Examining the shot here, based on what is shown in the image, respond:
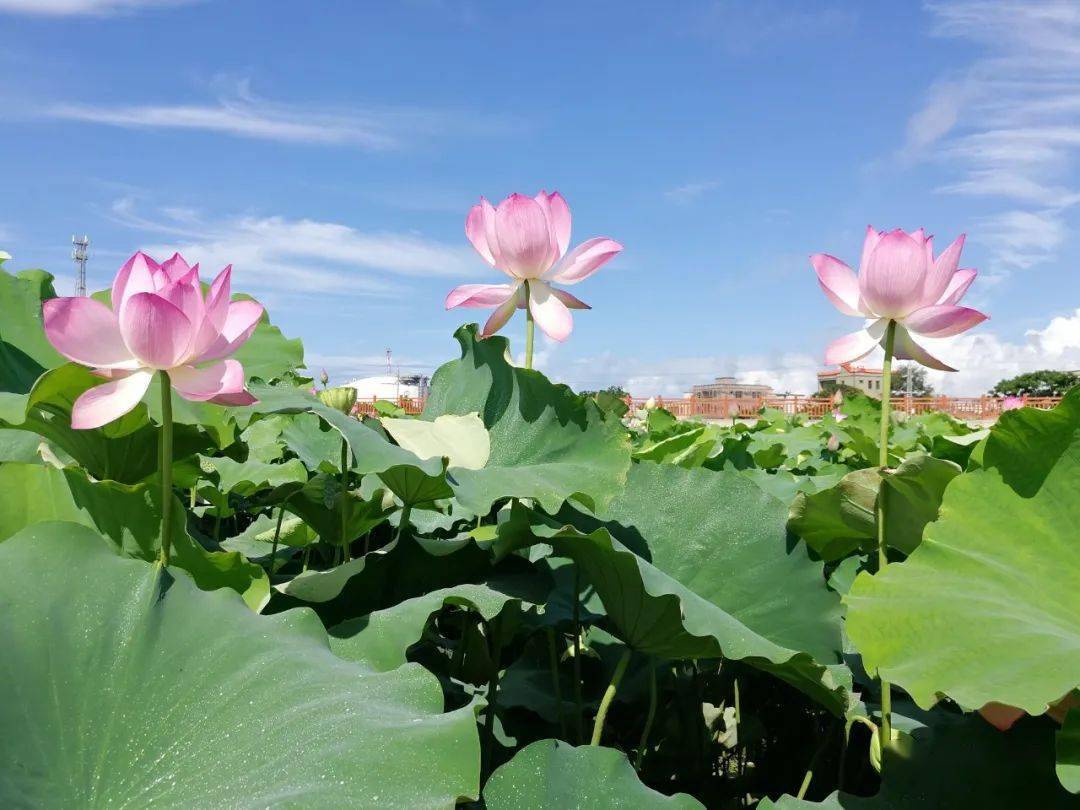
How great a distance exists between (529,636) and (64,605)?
0.70m

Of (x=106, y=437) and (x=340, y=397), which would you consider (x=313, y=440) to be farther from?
(x=106, y=437)

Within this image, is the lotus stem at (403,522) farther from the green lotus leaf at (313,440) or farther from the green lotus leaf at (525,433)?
the green lotus leaf at (313,440)

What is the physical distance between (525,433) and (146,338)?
517 mm

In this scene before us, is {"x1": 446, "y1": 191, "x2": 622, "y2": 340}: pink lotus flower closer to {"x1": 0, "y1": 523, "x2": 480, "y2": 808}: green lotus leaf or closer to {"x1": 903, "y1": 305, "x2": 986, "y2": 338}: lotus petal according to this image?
{"x1": 903, "y1": 305, "x2": 986, "y2": 338}: lotus petal

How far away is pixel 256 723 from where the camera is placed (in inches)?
27.8

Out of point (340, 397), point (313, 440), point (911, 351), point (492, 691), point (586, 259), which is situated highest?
point (586, 259)

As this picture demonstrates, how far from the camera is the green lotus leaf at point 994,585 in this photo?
2.35 feet

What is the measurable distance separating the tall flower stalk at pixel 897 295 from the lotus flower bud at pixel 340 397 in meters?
0.69

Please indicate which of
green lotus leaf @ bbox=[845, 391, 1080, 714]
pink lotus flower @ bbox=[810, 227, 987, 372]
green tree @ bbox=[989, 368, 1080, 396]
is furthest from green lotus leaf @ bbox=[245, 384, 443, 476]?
green tree @ bbox=[989, 368, 1080, 396]

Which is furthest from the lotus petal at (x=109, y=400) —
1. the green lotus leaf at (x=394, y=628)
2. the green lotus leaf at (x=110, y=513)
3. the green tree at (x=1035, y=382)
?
the green tree at (x=1035, y=382)

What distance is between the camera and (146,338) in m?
0.81

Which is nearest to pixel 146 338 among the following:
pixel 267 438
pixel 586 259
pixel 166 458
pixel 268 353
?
pixel 166 458

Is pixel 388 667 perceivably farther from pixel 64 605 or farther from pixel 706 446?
pixel 706 446

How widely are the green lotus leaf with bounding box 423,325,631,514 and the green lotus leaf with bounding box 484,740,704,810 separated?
0.89ft
